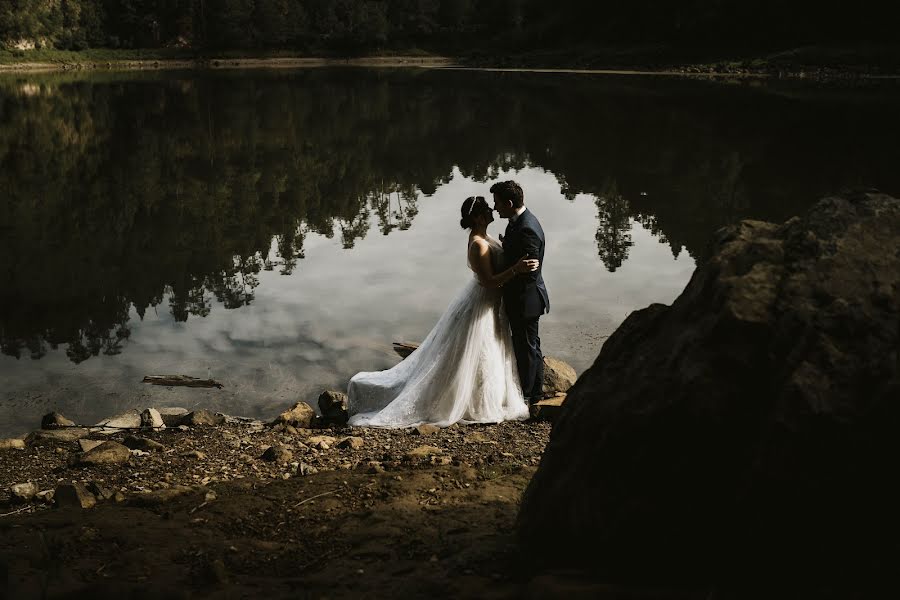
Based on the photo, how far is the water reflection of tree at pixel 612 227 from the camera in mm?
16097

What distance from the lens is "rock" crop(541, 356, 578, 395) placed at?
9.58 m

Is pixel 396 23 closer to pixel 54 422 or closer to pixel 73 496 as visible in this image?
pixel 54 422

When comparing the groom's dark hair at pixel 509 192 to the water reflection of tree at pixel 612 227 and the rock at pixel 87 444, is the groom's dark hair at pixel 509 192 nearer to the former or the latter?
the rock at pixel 87 444

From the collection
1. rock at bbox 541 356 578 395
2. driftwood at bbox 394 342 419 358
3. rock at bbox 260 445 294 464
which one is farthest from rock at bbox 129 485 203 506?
driftwood at bbox 394 342 419 358

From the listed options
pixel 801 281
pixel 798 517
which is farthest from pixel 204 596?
pixel 801 281

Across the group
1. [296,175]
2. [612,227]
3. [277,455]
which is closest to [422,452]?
[277,455]

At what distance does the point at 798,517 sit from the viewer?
3207 mm

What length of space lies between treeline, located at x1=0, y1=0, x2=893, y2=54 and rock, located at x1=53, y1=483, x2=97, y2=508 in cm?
8956

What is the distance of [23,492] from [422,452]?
306cm

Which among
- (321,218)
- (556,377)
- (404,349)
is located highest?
(321,218)

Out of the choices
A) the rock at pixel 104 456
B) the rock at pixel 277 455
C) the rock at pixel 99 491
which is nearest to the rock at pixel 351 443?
the rock at pixel 277 455

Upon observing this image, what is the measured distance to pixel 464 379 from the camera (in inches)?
350

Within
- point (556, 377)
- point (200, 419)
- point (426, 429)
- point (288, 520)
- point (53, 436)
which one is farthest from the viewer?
point (556, 377)

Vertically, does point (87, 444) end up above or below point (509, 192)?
below
